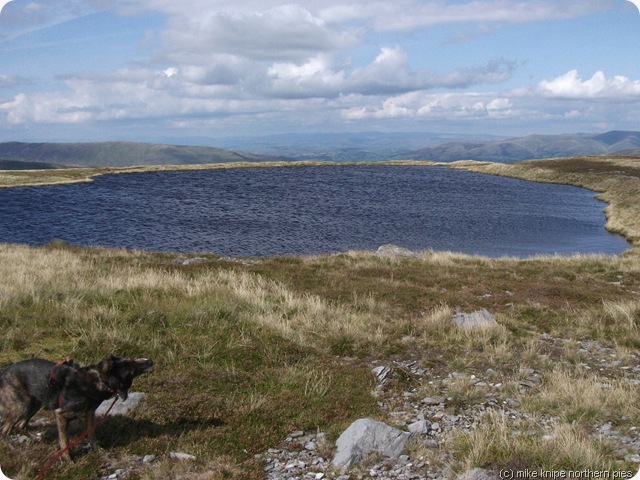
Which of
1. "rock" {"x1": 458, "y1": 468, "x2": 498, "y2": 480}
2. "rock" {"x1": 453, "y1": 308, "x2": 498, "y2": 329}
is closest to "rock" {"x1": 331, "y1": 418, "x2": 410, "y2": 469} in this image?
"rock" {"x1": 458, "y1": 468, "x2": 498, "y2": 480}

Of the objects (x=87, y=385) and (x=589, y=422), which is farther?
(x=589, y=422)

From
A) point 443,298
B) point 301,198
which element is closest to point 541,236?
point 301,198

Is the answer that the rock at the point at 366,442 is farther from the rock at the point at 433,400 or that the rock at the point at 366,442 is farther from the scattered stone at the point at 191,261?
the scattered stone at the point at 191,261

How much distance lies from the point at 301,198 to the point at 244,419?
65784 mm

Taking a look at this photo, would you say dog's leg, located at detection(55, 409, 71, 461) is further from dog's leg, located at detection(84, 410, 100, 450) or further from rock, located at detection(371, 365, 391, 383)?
rock, located at detection(371, 365, 391, 383)

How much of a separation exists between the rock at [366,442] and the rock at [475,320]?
6822 mm

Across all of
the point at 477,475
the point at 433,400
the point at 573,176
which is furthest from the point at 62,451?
the point at 573,176

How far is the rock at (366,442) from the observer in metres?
6.75

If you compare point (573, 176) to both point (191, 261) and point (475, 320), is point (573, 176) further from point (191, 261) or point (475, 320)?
point (475, 320)

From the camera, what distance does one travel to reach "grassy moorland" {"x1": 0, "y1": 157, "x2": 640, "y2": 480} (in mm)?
6848

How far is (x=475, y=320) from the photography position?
14.0m

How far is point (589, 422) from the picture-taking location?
816 cm

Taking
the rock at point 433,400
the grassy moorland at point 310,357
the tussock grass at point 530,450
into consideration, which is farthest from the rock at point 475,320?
the tussock grass at point 530,450

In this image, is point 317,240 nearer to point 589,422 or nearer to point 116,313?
point 116,313
